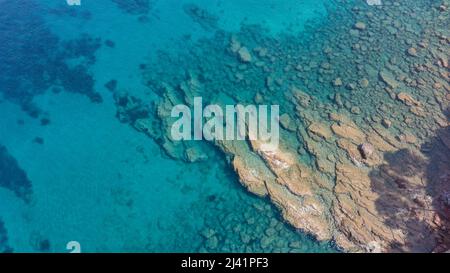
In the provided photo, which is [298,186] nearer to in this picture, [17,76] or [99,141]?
[99,141]

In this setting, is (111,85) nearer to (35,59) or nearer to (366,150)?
(35,59)

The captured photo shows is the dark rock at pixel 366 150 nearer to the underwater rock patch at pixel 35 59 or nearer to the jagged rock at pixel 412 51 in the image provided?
the jagged rock at pixel 412 51

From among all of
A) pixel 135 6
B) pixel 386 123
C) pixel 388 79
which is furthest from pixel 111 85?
pixel 388 79

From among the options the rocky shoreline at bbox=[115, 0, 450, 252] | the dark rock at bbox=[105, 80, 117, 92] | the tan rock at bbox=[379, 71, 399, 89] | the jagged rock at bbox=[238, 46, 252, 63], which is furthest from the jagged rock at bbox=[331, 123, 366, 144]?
the dark rock at bbox=[105, 80, 117, 92]

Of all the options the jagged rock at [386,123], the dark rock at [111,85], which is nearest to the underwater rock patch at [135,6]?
the dark rock at [111,85]

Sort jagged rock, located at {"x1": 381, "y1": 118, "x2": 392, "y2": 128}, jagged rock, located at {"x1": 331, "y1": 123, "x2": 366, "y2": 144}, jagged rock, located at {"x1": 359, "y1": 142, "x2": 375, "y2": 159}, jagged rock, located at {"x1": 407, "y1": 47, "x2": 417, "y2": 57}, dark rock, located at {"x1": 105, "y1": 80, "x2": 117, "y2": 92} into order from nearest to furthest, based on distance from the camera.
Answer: jagged rock, located at {"x1": 359, "y1": 142, "x2": 375, "y2": 159} → jagged rock, located at {"x1": 331, "y1": 123, "x2": 366, "y2": 144} → jagged rock, located at {"x1": 381, "y1": 118, "x2": 392, "y2": 128} → jagged rock, located at {"x1": 407, "y1": 47, "x2": 417, "y2": 57} → dark rock, located at {"x1": 105, "y1": 80, "x2": 117, "y2": 92}

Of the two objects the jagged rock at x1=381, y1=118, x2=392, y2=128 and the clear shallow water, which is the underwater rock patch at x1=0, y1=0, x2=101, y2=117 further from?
the jagged rock at x1=381, y1=118, x2=392, y2=128
